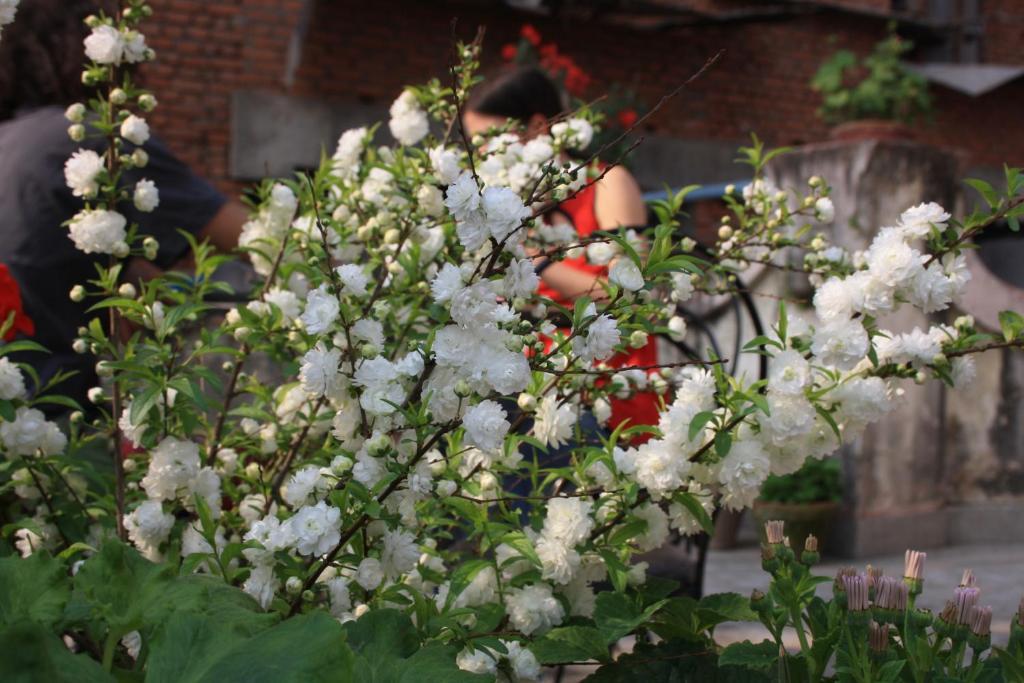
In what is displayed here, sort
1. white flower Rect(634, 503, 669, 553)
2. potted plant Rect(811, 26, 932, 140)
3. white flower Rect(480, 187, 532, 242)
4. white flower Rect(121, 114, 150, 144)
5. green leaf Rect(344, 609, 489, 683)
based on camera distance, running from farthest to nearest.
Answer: potted plant Rect(811, 26, 932, 140) → white flower Rect(121, 114, 150, 144) → white flower Rect(634, 503, 669, 553) → white flower Rect(480, 187, 532, 242) → green leaf Rect(344, 609, 489, 683)

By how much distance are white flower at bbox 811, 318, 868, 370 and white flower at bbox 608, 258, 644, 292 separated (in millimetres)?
266

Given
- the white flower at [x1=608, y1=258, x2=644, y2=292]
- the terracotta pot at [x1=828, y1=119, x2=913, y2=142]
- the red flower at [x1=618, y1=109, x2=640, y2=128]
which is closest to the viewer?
the white flower at [x1=608, y1=258, x2=644, y2=292]

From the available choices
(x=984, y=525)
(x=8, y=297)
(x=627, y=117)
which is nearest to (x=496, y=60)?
(x=627, y=117)

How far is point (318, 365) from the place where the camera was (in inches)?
54.4

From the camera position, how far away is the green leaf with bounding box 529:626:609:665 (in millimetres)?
1333

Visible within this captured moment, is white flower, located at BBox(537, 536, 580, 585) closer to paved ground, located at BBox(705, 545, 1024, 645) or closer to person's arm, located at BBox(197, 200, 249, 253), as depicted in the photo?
person's arm, located at BBox(197, 200, 249, 253)

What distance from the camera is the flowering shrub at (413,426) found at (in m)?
1.15

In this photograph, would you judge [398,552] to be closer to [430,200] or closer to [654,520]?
[654,520]

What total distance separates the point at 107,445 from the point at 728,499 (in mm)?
1041

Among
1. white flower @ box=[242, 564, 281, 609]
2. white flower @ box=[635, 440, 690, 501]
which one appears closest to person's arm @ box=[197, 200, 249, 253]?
white flower @ box=[242, 564, 281, 609]

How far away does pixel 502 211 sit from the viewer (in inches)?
44.9

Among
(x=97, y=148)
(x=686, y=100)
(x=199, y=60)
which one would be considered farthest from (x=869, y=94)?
(x=97, y=148)

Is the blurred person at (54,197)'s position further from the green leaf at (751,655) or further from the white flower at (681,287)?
the green leaf at (751,655)

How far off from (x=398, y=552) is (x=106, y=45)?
0.82 meters
